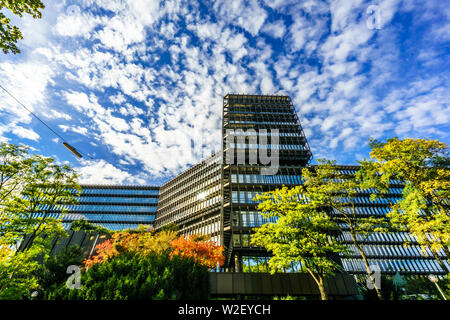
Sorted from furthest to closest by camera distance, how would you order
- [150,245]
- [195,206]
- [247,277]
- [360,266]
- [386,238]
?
[195,206], [386,238], [360,266], [150,245], [247,277]

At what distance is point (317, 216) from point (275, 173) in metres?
21.7

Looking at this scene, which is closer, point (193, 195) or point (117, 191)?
point (193, 195)

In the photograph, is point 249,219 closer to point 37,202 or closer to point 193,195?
point 37,202

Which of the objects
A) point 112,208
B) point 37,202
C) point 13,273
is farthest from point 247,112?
point 112,208

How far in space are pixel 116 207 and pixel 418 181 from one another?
295ft

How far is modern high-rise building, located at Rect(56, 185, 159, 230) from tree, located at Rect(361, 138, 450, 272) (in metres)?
75.0

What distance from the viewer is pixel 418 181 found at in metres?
16.0

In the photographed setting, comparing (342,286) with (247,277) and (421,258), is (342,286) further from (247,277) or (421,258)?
(421,258)

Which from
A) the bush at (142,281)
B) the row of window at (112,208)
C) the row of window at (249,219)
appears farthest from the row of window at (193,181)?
the bush at (142,281)

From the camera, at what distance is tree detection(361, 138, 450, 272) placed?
13812 mm

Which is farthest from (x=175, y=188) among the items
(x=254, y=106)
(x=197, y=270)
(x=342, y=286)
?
(x=197, y=270)

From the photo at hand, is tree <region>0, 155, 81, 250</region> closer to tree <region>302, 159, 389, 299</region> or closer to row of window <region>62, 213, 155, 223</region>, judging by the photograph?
tree <region>302, 159, 389, 299</region>

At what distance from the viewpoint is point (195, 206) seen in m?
57.2

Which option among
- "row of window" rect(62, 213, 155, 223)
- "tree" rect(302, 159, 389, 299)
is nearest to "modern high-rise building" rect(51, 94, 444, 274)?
"row of window" rect(62, 213, 155, 223)
